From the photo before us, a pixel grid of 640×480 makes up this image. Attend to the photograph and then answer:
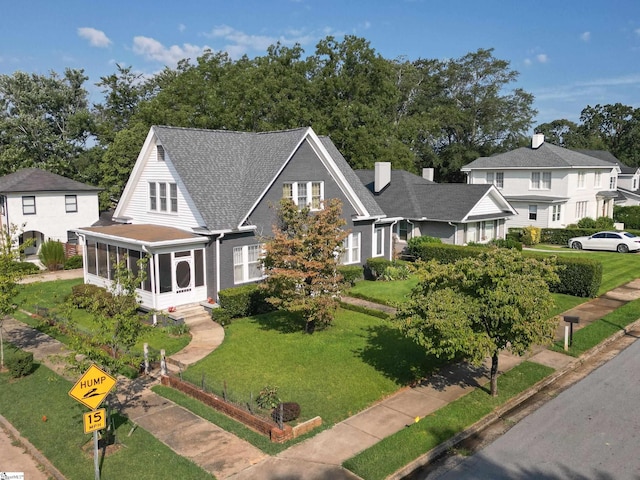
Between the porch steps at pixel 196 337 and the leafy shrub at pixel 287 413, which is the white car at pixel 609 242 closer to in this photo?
the porch steps at pixel 196 337

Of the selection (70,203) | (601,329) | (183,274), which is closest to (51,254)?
(70,203)

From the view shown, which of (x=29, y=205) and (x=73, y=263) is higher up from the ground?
(x=29, y=205)

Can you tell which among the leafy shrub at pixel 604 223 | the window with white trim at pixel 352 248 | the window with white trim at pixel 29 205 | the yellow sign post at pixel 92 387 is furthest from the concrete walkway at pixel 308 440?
the leafy shrub at pixel 604 223

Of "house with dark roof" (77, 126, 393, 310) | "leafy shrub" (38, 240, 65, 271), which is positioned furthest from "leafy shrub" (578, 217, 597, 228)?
"leafy shrub" (38, 240, 65, 271)

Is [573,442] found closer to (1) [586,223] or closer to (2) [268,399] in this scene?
(2) [268,399]

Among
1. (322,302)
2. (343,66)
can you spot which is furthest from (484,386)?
(343,66)

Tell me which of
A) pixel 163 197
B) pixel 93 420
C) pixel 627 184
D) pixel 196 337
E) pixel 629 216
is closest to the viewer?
pixel 93 420
